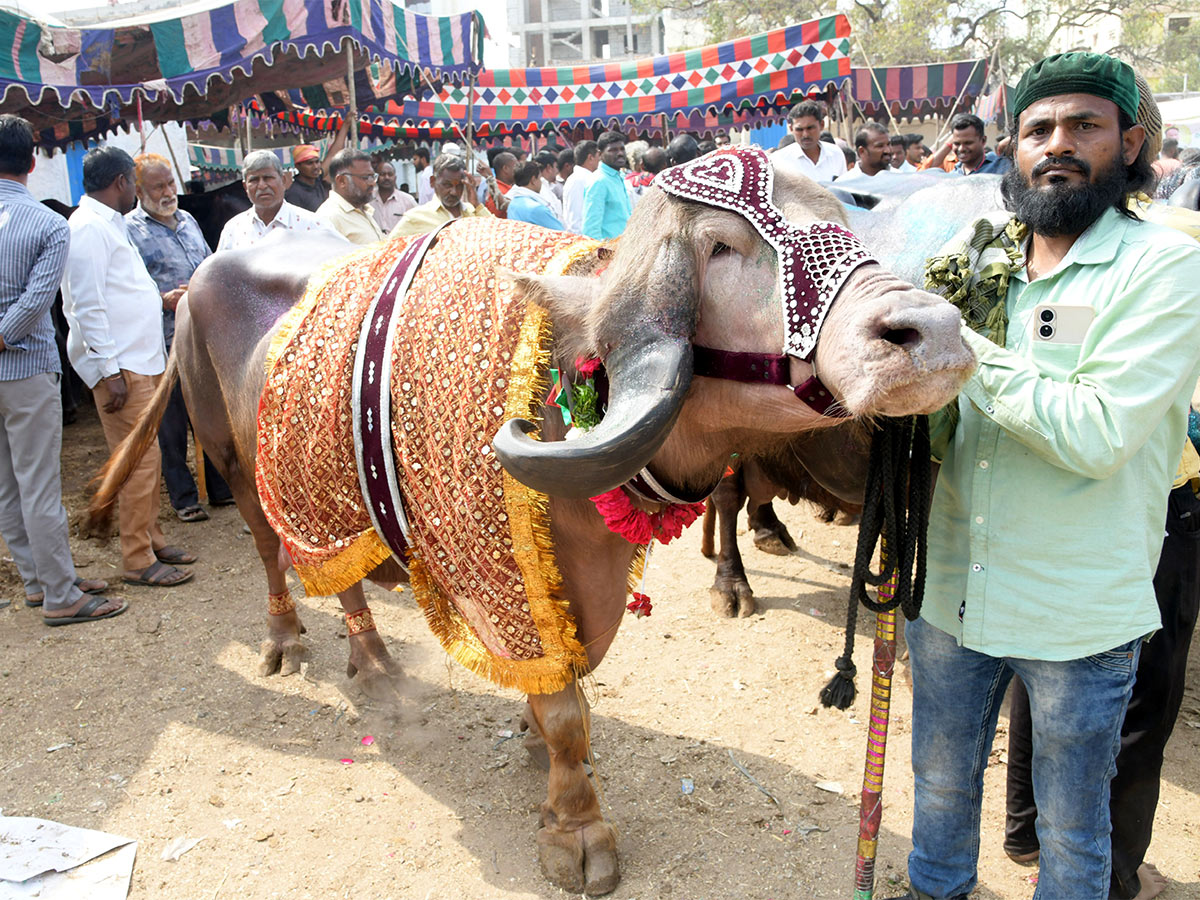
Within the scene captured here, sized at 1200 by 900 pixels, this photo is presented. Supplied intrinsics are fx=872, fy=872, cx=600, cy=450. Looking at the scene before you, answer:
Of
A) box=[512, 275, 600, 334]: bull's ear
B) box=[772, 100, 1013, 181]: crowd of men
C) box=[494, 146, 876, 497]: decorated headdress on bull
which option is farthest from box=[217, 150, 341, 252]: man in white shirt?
box=[494, 146, 876, 497]: decorated headdress on bull

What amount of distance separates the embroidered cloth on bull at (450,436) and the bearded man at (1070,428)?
3.52 ft

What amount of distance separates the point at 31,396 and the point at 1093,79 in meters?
4.75

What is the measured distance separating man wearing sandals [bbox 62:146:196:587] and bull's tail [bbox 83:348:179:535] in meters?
0.67

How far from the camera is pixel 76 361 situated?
5.00 meters

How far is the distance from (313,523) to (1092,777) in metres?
2.44

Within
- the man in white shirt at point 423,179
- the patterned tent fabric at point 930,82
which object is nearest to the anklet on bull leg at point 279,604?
the man in white shirt at point 423,179

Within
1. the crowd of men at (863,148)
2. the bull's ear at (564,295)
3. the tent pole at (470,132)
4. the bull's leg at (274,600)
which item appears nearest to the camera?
the bull's ear at (564,295)

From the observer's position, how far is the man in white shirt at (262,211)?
615 centimetres

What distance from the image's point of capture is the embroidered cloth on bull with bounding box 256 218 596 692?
239 centimetres

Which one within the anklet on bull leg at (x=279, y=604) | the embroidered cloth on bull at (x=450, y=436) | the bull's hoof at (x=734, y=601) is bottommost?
the bull's hoof at (x=734, y=601)

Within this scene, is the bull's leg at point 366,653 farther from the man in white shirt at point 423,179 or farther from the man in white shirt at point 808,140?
the man in white shirt at point 423,179

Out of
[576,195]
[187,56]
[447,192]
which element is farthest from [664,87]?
[447,192]

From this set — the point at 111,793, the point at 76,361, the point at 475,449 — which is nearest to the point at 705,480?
the point at 475,449

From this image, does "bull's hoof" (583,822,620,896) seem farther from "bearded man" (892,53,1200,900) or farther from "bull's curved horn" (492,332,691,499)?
"bull's curved horn" (492,332,691,499)
